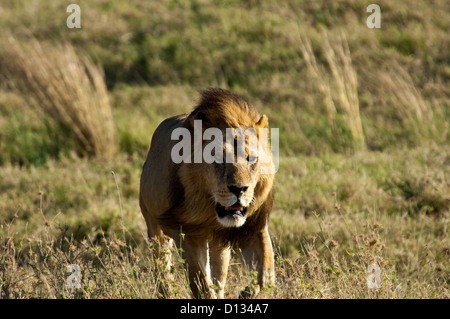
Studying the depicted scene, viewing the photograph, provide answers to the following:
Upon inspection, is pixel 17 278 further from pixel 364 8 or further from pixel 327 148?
pixel 364 8

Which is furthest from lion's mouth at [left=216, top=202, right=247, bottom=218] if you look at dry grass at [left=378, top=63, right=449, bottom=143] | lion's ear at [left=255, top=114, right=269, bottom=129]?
dry grass at [left=378, top=63, right=449, bottom=143]

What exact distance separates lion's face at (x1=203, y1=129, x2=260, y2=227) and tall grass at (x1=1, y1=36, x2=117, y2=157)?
709 cm

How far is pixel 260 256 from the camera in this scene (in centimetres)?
512

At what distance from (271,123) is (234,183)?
8.73 metres

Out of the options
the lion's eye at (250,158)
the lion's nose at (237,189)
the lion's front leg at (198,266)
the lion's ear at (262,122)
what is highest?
the lion's ear at (262,122)

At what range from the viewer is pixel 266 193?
5.11m

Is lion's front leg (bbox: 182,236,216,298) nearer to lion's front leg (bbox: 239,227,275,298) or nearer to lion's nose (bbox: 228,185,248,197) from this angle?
lion's front leg (bbox: 239,227,275,298)

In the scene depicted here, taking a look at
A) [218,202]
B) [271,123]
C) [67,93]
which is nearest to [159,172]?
[218,202]

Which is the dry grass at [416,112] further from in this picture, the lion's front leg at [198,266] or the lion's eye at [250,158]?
the lion's eye at [250,158]

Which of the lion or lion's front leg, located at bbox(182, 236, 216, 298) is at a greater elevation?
the lion

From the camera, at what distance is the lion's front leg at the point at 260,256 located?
500cm

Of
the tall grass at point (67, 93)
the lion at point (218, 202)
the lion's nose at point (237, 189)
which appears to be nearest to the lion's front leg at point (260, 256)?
the lion at point (218, 202)

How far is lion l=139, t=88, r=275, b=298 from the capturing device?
15.5ft
